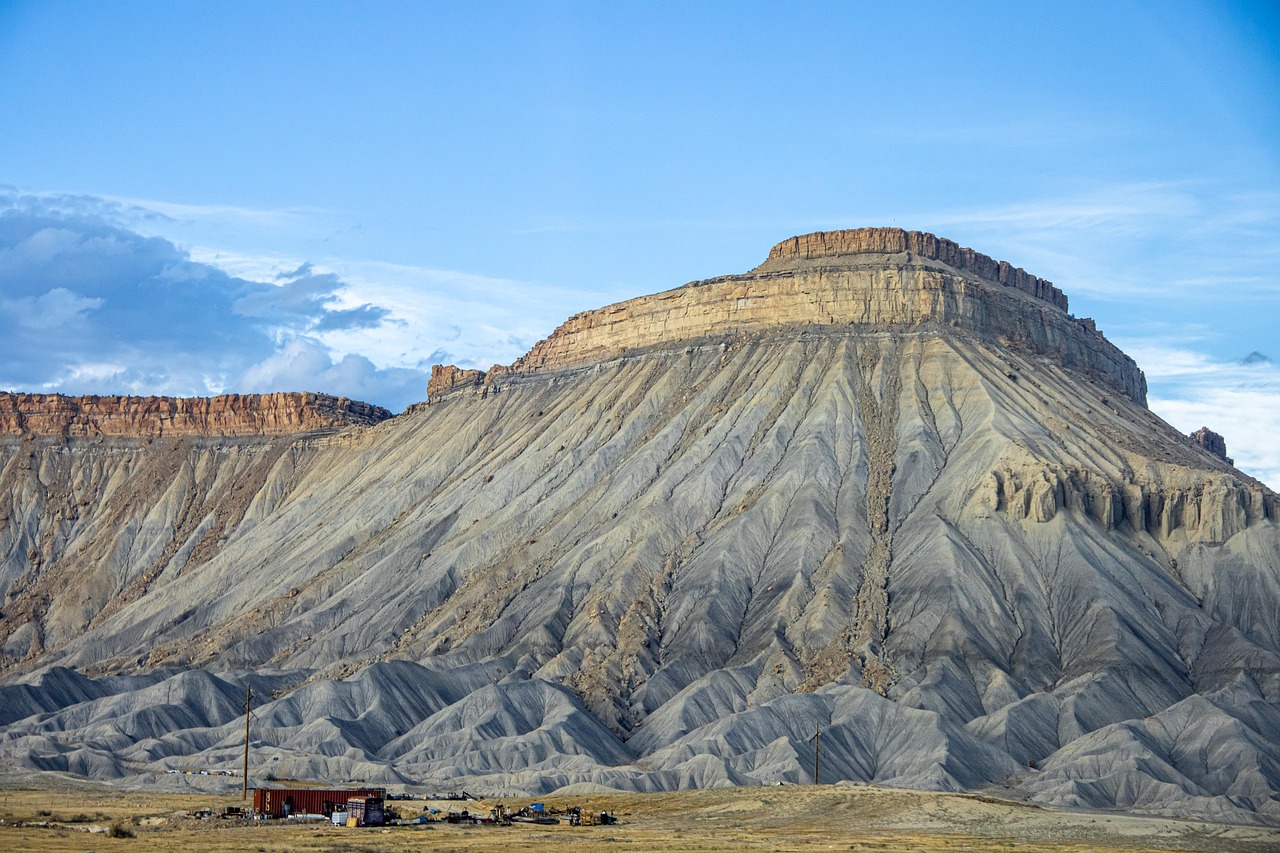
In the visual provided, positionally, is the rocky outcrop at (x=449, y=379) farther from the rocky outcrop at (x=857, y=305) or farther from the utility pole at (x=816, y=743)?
the utility pole at (x=816, y=743)

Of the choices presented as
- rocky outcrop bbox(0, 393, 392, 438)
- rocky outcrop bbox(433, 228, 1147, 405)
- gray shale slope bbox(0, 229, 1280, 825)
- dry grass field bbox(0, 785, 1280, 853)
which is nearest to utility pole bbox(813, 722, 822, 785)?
gray shale slope bbox(0, 229, 1280, 825)

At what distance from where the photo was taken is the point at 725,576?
12488 centimetres

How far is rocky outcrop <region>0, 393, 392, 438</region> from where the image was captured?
621 ft

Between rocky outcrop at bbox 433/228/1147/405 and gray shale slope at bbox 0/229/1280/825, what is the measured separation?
1.28ft

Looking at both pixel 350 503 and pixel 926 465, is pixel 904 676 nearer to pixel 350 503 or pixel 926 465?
pixel 926 465

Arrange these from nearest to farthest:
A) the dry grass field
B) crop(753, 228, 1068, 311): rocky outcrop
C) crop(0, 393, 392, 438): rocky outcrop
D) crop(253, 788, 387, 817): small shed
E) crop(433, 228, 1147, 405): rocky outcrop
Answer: the dry grass field < crop(253, 788, 387, 817): small shed < crop(433, 228, 1147, 405): rocky outcrop < crop(753, 228, 1068, 311): rocky outcrop < crop(0, 393, 392, 438): rocky outcrop

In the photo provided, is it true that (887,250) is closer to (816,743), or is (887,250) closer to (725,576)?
(725,576)

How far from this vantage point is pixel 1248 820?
85.6m

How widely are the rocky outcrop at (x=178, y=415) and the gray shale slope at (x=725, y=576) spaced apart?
25.3 feet

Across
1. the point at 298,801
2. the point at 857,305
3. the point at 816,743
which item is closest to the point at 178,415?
the point at 857,305

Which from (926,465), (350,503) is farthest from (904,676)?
(350,503)

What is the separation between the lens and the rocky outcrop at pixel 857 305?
155 m

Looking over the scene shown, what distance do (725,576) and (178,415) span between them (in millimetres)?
86222

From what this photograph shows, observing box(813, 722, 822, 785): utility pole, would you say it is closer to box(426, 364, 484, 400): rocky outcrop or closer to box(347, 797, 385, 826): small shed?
box(347, 797, 385, 826): small shed
